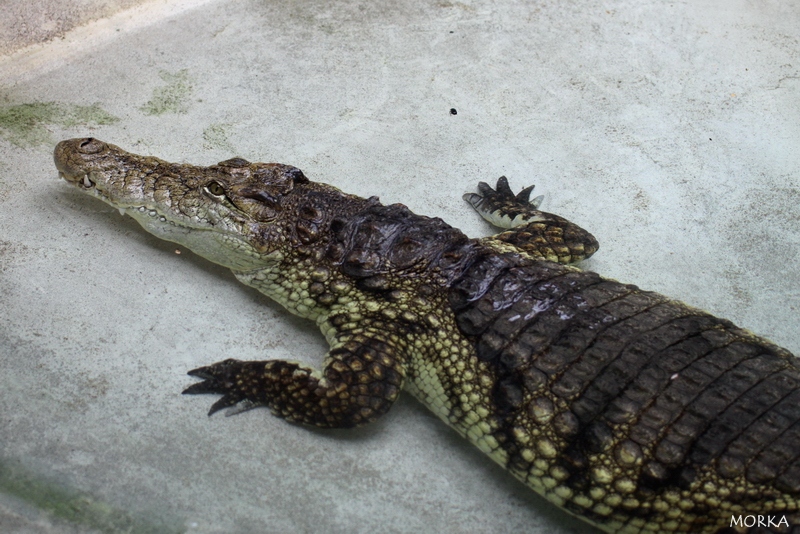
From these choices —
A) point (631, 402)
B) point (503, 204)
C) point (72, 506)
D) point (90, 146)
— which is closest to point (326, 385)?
point (72, 506)

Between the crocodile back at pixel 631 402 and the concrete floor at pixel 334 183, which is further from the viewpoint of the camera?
the concrete floor at pixel 334 183

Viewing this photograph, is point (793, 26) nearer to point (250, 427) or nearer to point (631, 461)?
point (631, 461)

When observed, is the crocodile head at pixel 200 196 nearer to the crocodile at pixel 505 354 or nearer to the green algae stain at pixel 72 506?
the crocodile at pixel 505 354

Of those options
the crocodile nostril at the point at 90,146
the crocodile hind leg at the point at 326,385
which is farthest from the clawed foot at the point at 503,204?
the crocodile nostril at the point at 90,146

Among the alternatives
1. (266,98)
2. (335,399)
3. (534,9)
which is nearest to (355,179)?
(266,98)

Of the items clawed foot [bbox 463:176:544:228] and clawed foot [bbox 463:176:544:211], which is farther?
clawed foot [bbox 463:176:544:211]

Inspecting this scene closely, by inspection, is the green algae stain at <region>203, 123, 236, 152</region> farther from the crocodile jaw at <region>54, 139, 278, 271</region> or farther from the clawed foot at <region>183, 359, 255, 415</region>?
the clawed foot at <region>183, 359, 255, 415</region>

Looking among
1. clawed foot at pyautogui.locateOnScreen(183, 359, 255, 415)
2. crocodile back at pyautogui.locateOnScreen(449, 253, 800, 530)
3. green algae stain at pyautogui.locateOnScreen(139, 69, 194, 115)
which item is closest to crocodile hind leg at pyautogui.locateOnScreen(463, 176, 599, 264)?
crocodile back at pyautogui.locateOnScreen(449, 253, 800, 530)
